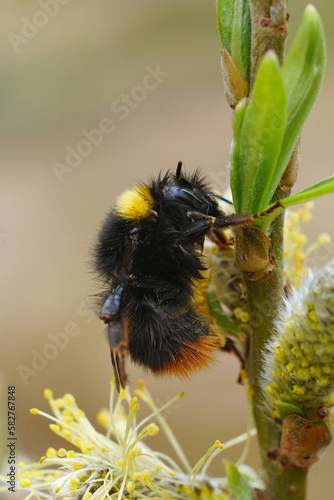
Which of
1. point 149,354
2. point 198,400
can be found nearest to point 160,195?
point 149,354

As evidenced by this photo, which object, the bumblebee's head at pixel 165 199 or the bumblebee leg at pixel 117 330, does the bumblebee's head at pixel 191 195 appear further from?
the bumblebee leg at pixel 117 330

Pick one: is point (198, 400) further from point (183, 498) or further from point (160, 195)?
point (160, 195)

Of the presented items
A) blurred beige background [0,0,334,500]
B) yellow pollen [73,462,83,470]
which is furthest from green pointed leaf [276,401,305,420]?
blurred beige background [0,0,334,500]

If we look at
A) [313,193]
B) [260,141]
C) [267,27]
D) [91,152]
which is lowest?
[313,193]

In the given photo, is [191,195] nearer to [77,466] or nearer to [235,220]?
[235,220]

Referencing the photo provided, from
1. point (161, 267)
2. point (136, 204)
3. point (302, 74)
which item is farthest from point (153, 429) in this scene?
point (302, 74)

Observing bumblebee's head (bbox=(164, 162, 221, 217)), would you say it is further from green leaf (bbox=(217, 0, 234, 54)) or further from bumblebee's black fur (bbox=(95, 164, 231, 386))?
green leaf (bbox=(217, 0, 234, 54))

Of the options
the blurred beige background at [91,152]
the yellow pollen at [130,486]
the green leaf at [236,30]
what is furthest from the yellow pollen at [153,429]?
the blurred beige background at [91,152]

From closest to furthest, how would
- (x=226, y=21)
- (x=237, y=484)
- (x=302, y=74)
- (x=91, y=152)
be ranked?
(x=302, y=74)
(x=226, y=21)
(x=237, y=484)
(x=91, y=152)

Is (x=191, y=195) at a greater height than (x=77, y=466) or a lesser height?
greater
